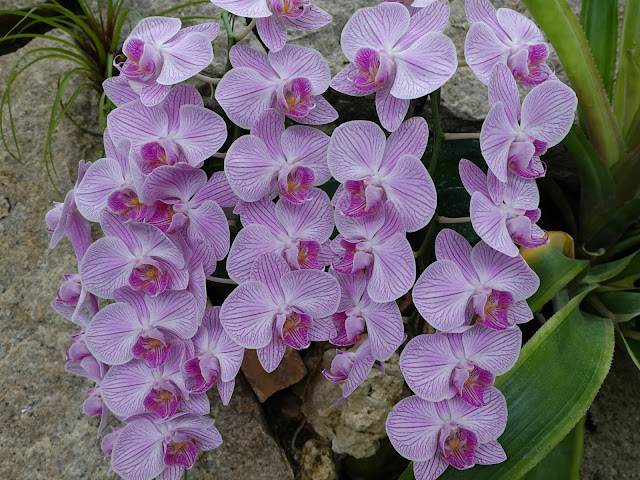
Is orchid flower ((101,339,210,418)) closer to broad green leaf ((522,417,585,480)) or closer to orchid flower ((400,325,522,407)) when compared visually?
orchid flower ((400,325,522,407))

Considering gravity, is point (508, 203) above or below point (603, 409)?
above

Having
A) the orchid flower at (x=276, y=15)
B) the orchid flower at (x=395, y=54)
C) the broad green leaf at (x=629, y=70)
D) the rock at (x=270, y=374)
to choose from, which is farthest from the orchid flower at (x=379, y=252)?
the broad green leaf at (x=629, y=70)

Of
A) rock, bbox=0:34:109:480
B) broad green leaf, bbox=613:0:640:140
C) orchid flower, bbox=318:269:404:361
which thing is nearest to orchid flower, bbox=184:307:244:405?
orchid flower, bbox=318:269:404:361

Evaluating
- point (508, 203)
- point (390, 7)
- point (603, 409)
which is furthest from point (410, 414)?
point (603, 409)

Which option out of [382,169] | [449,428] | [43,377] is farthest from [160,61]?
[43,377]

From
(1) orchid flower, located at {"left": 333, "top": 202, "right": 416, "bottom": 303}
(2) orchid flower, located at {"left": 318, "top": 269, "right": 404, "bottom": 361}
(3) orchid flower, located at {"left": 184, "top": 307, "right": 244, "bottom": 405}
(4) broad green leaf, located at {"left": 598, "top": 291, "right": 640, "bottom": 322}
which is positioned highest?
(1) orchid flower, located at {"left": 333, "top": 202, "right": 416, "bottom": 303}

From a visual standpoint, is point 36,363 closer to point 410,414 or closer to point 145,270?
point 145,270
